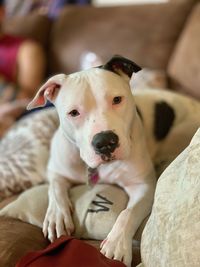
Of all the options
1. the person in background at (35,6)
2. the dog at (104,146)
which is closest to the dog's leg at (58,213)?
the dog at (104,146)

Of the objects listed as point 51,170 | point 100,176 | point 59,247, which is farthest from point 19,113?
point 59,247

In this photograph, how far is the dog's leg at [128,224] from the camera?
3.76 feet

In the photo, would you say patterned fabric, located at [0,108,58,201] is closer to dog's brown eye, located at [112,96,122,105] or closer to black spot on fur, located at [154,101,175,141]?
black spot on fur, located at [154,101,175,141]

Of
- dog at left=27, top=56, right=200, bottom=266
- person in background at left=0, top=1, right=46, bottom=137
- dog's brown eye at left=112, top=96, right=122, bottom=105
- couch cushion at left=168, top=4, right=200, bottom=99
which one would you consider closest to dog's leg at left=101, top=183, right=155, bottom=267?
dog at left=27, top=56, right=200, bottom=266

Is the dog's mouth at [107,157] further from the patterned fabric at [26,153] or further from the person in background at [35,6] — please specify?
the person in background at [35,6]

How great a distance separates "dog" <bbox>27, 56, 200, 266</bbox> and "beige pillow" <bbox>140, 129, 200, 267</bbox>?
171 mm

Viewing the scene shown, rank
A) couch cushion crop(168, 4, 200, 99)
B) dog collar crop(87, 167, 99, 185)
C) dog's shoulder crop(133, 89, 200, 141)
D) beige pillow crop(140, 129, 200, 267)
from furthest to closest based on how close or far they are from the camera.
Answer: couch cushion crop(168, 4, 200, 99)
dog's shoulder crop(133, 89, 200, 141)
dog collar crop(87, 167, 99, 185)
beige pillow crop(140, 129, 200, 267)

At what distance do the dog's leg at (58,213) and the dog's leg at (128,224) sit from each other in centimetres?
14

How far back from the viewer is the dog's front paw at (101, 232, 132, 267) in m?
1.14

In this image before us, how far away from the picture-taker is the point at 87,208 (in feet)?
4.34

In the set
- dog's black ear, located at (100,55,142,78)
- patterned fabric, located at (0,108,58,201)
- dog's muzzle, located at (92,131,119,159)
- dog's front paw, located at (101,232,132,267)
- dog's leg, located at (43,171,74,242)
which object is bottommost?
patterned fabric, located at (0,108,58,201)

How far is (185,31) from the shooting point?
88.4 inches

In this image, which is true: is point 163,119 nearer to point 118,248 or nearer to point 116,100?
point 116,100

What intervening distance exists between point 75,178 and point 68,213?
0.61 feet
